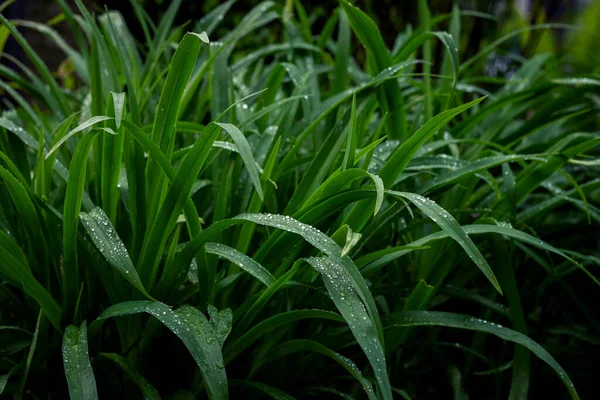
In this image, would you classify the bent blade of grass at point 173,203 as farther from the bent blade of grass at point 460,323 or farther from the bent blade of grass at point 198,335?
the bent blade of grass at point 460,323

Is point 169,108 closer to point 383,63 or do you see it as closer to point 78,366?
point 78,366

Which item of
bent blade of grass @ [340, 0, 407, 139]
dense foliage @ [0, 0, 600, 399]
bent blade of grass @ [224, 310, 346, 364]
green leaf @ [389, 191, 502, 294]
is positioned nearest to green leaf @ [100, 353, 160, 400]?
dense foliage @ [0, 0, 600, 399]

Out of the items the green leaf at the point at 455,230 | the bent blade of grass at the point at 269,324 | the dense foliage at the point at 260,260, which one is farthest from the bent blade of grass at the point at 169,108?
the green leaf at the point at 455,230

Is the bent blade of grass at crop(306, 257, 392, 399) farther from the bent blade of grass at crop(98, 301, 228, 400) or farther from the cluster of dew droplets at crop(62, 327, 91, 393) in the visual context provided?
the cluster of dew droplets at crop(62, 327, 91, 393)

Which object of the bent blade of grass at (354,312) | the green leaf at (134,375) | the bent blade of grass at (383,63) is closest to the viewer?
the bent blade of grass at (354,312)

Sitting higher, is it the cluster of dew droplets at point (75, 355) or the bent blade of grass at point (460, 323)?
the cluster of dew droplets at point (75, 355)

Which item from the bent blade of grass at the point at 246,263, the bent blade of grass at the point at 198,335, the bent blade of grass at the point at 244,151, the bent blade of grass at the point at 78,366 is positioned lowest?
the bent blade of grass at the point at 78,366

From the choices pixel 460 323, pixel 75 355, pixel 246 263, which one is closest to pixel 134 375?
pixel 75 355
